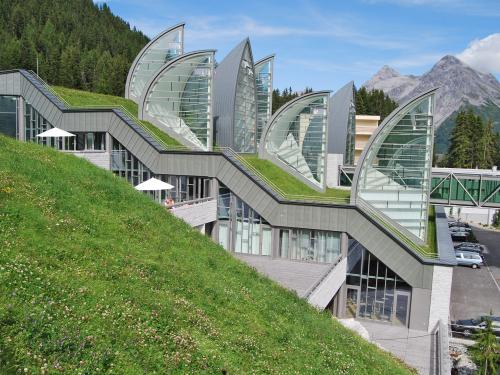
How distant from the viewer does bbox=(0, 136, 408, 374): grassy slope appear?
8.60 metres

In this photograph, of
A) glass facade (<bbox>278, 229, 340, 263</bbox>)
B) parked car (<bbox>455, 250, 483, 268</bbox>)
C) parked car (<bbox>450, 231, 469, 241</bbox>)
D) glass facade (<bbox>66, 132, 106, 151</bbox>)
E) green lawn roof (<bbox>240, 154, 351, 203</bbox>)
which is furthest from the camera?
parked car (<bbox>450, 231, 469, 241</bbox>)

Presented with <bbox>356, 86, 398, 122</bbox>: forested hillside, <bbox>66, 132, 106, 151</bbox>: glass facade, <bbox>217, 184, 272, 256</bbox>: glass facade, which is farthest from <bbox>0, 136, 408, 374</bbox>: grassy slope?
<bbox>356, 86, 398, 122</bbox>: forested hillside

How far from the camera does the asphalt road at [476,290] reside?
31.6 meters

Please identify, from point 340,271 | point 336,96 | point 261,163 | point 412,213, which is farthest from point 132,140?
point 336,96

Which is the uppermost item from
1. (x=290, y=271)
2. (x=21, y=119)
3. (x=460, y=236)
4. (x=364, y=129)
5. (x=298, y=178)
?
(x=364, y=129)

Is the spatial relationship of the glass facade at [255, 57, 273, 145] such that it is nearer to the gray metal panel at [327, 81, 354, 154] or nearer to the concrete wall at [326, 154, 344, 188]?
the gray metal panel at [327, 81, 354, 154]

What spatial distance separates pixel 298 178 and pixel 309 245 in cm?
787

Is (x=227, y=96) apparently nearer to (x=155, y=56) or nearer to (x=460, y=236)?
(x=155, y=56)

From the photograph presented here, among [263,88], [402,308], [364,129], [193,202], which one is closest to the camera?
[402,308]

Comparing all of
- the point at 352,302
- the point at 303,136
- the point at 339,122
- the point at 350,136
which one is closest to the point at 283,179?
the point at 303,136

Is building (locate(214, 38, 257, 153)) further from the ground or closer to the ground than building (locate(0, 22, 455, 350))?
further from the ground

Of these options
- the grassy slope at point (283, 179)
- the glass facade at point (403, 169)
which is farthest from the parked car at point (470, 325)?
the grassy slope at point (283, 179)

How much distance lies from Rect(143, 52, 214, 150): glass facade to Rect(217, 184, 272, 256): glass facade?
5.85 meters

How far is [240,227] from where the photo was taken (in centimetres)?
3145
